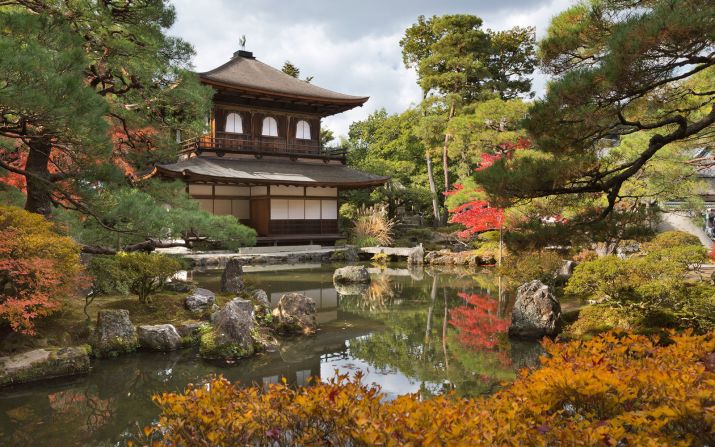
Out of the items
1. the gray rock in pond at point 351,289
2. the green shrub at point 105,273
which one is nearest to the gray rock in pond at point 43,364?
the green shrub at point 105,273

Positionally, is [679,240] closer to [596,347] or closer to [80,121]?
[596,347]

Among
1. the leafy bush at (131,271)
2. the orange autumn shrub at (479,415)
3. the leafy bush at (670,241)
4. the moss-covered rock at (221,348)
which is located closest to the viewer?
the orange autumn shrub at (479,415)

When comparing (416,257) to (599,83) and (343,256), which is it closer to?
(343,256)

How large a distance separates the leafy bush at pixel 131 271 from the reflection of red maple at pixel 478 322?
181 inches

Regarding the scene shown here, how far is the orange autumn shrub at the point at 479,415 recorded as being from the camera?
86.4 inches

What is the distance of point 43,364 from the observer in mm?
5574

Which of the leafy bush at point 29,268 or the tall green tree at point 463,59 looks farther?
the tall green tree at point 463,59

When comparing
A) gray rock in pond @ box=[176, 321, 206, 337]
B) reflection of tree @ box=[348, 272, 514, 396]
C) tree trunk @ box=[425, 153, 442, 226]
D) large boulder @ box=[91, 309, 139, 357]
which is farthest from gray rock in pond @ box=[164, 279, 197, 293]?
tree trunk @ box=[425, 153, 442, 226]

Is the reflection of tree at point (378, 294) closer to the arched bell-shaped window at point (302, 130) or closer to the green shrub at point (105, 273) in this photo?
the green shrub at point (105, 273)

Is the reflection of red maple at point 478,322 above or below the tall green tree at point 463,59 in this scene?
below

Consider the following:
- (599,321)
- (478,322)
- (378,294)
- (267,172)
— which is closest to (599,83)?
(599,321)

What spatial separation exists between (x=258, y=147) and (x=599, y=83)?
1739cm

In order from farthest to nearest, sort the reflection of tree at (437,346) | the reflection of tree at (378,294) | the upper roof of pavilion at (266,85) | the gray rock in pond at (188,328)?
the upper roof of pavilion at (266,85) < the reflection of tree at (378,294) < the gray rock in pond at (188,328) < the reflection of tree at (437,346)

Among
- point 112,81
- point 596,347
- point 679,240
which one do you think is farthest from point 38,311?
point 679,240
